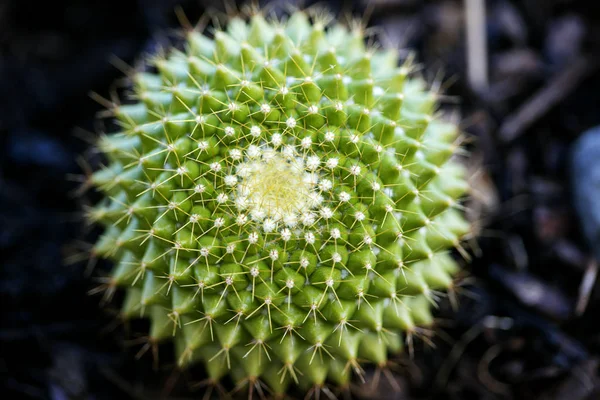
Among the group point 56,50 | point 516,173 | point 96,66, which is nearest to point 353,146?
point 516,173

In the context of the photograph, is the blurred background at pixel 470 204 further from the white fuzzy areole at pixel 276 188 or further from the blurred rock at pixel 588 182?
the white fuzzy areole at pixel 276 188

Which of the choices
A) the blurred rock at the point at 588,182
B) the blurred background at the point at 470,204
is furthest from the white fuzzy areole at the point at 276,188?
the blurred rock at the point at 588,182

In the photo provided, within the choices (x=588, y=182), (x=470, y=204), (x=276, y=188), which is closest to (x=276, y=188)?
(x=276, y=188)

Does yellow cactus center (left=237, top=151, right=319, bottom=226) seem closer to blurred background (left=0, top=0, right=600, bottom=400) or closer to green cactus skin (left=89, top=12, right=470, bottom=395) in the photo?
green cactus skin (left=89, top=12, right=470, bottom=395)

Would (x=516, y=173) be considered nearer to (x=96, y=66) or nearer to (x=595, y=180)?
(x=595, y=180)

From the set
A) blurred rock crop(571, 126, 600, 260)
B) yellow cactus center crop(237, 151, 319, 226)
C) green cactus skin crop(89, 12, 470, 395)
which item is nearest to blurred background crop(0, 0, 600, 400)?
blurred rock crop(571, 126, 600, 260)

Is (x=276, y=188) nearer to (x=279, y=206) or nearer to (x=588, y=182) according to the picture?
(x=279, y=206)
